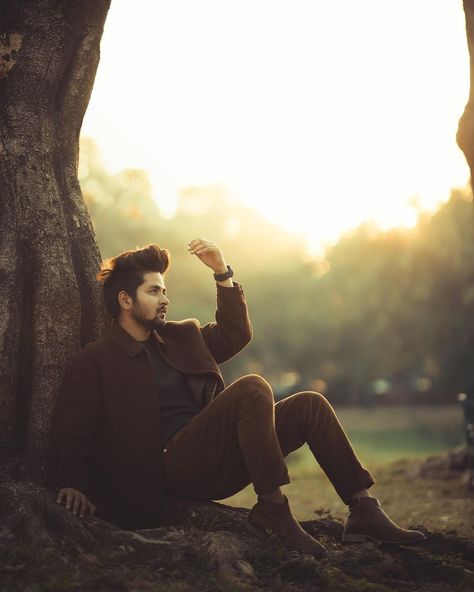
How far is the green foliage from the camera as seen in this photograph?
22.2 meters

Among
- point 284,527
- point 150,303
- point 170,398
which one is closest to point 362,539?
point 284,527

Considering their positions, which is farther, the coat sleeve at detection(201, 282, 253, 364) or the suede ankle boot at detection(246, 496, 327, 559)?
the coat sleeve at detection(201, 282, 253, 364)

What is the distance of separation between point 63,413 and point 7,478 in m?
0.50

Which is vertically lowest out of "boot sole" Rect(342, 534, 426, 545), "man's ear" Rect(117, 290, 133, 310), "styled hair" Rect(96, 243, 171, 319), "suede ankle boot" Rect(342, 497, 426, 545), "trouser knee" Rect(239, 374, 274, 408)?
"boot sole" Rect(342, 534, 426, 545)

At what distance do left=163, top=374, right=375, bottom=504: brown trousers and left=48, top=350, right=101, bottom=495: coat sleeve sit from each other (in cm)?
50

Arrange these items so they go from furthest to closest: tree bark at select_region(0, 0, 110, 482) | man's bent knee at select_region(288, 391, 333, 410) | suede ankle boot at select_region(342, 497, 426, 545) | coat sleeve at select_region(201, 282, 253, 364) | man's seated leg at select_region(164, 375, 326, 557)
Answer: coat sleeve at select_region(201, 282, 253, 364)
tree bark at select_region(0, 0, 110, 482)
man's bent knee at select_region(288, 391, 333, 410)
suede ankle boot at select_region(342, 497, 426, 545)
man's seated leg at select_region(164, 375, 326, 557)

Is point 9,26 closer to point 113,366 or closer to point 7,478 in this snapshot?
point 113,366

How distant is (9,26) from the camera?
5.61 m

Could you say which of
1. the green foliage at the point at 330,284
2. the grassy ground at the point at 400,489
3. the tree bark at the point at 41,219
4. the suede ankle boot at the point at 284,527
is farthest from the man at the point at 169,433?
the green foliage at the point at 330,284

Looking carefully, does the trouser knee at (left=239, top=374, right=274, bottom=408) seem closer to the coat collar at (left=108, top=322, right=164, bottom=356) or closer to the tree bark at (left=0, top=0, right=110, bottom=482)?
the coat collar at (left=108, top=322, right=164, bottom=356)

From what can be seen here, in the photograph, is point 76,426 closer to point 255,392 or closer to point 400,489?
point 255,392

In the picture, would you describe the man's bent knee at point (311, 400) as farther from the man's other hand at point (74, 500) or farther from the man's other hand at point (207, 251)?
the man's other hand at point (74, 500)

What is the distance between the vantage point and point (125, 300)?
5316 millimetres

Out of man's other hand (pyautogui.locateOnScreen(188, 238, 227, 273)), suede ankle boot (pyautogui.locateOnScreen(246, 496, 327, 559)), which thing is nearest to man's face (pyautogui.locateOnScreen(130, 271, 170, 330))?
man's other hand (pyautogui.locateOnScreen(188, 238, 227, 273))
